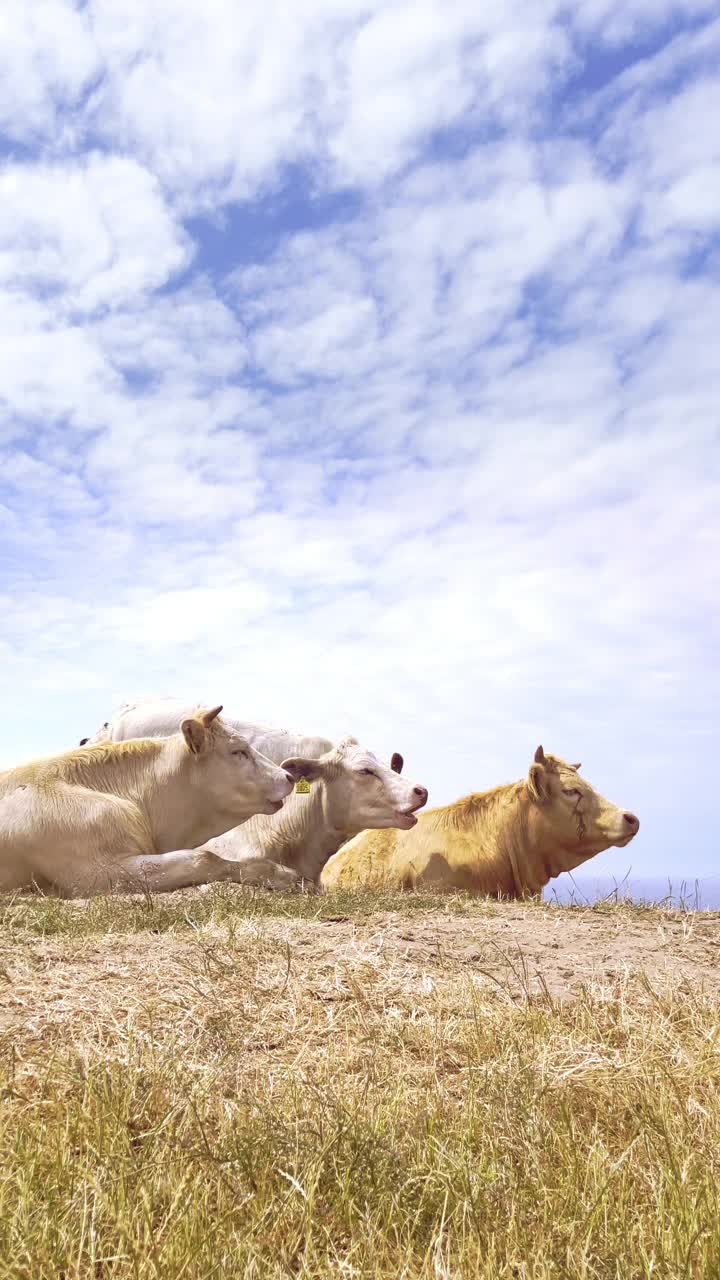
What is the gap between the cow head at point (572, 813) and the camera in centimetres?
1091

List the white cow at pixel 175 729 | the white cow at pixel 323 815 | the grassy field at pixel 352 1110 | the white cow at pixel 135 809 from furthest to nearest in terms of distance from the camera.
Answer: the white cow at pixel 175 729, the white cow at pixel 323 815, the white cow at pixel 135 809, the grassy field at pixel 352 1110

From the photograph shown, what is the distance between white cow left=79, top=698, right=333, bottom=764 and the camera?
13.5 meters

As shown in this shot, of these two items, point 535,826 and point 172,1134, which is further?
point 535,826

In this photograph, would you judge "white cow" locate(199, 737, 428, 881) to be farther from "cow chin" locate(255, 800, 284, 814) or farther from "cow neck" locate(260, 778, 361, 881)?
"cow chin" locate(255, 800, 284, 814)

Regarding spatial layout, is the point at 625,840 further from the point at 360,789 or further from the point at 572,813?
the point at 360,789

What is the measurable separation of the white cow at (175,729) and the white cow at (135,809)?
2.15 metres

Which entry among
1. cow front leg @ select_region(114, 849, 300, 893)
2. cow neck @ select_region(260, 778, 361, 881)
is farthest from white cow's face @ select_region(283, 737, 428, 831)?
cow front leg @ select_region(114, 849, 300, 893)

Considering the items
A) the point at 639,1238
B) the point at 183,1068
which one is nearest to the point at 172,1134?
the point at 183,1068

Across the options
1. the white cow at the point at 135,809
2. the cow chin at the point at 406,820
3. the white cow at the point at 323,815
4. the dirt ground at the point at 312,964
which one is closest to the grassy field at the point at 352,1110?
the dirt ground at the point at 312,964

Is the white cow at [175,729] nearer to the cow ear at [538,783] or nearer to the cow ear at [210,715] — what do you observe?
the cow ear at [210,715]

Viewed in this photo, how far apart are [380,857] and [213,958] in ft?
22.0

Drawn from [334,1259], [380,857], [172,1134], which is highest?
[380,857]

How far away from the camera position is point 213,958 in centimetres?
491

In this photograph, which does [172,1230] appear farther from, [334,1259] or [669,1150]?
[669,1150]
